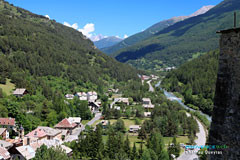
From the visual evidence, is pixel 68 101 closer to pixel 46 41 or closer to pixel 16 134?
pixel 16 134

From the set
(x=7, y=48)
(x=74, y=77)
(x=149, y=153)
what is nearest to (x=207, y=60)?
(x=74, y=77)

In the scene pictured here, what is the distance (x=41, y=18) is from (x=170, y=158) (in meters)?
182

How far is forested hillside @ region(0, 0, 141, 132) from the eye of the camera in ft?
199

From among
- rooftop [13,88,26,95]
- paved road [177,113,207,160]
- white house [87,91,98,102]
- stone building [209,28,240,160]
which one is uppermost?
stone building [209,28,240,160]

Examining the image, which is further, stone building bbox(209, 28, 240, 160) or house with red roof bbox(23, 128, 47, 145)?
house with red roof bbox(23, 128, 47, 145)

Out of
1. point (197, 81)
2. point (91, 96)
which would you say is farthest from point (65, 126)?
point (197, 81)

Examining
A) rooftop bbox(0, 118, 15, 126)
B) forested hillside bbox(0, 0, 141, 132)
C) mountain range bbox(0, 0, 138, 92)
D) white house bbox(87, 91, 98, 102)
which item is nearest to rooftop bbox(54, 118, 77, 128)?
forested hillside bbox(0, 0, 141, 132)

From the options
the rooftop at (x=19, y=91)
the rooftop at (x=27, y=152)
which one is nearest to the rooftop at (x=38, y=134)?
the rooftop at (x=27, y=152)

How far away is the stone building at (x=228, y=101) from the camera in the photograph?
576 centimetres

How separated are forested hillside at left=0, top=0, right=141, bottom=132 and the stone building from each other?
5214 cm

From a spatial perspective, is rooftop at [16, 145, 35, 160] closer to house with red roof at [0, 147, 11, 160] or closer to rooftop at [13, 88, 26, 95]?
house with red roof at [0, 147, 11, 160]

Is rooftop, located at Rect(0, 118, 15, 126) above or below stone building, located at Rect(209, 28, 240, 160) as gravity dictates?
below

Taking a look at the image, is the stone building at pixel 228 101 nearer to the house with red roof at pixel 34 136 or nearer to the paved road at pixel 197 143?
the paved road at pixel 197 143

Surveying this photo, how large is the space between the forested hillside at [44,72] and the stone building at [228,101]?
5214cm
